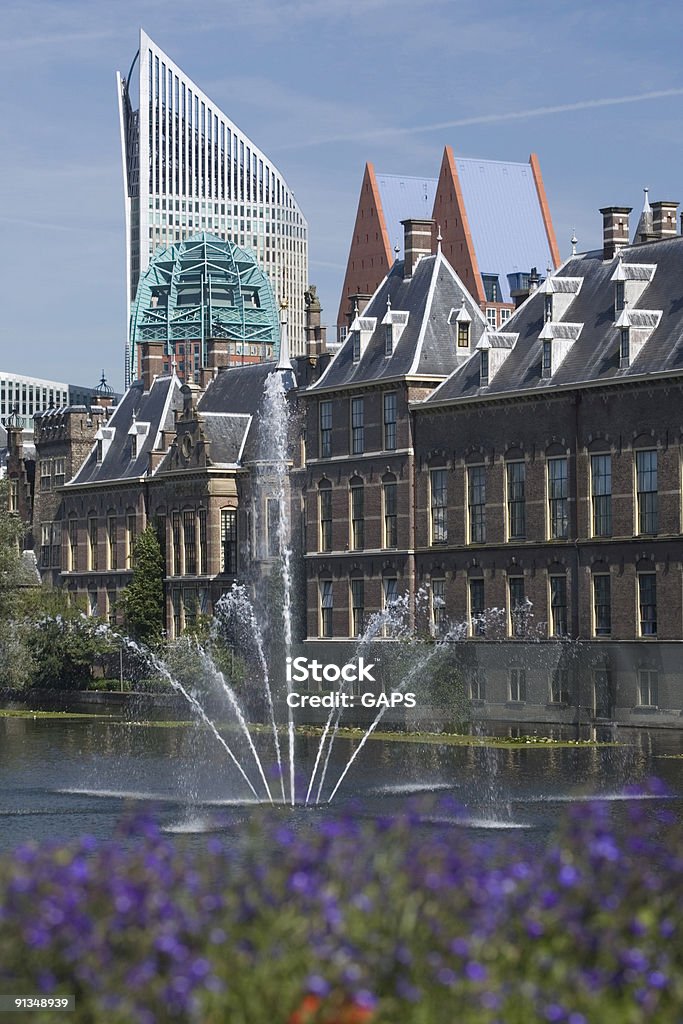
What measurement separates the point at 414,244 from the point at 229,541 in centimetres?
1894

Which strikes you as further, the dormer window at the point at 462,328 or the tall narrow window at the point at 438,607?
the dormer window at the point at 462,328

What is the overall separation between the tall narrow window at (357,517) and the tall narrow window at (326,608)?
2.39 meters

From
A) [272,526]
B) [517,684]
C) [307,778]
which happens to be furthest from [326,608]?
[307,778]

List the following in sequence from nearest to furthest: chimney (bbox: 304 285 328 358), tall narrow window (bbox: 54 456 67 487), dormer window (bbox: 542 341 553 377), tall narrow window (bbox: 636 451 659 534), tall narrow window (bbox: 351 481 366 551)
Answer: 1. tall narrow window (bbox: 636 451 659 534)
2. dormer window (bbox: 542 341 553 377)
3. tall narrow window (bbox: 351 481 366 551)
4. chimney (bbox: 304 285 328 358)
5. tall narrow window (bbox: 54 456 67 487)

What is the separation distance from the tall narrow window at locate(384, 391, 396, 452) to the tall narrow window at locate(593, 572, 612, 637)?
43.2 feet

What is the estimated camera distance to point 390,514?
81.4 m

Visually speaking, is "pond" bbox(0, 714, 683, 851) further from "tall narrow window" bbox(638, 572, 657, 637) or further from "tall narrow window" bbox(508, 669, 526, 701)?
"tall narrow window" bbox(508, 669, 526, 701)

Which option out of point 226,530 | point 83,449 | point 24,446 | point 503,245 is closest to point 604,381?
point 226,530

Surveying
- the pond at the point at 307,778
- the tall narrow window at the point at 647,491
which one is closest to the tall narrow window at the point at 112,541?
the pond at the point at 307,778

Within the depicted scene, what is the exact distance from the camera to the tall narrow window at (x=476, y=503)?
76250 millimetres

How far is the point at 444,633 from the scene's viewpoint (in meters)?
77.4

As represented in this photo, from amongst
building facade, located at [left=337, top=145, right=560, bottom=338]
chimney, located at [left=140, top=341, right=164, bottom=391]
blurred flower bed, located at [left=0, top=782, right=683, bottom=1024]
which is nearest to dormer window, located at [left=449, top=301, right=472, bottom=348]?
chimney, located at [left=140, top=341, right=164, bottom=391]

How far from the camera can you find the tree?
100562 mm

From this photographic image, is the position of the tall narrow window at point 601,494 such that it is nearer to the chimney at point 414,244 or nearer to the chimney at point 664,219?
the chimney at point 664,219
